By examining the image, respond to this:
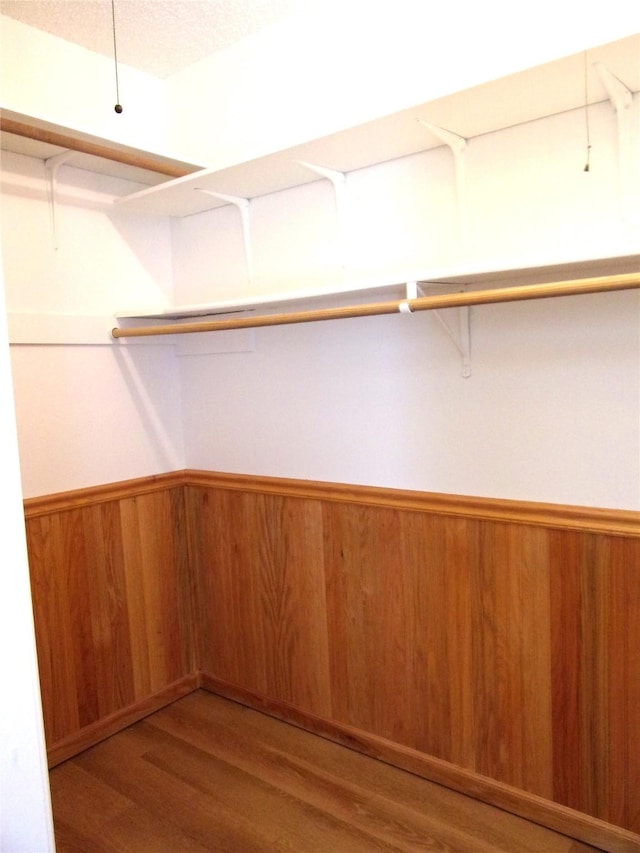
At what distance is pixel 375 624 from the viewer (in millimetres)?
2203

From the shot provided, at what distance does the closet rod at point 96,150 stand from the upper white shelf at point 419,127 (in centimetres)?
8

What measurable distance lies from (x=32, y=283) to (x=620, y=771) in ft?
7.72

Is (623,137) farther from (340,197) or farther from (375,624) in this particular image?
(375,624)

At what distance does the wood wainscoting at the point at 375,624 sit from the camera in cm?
178

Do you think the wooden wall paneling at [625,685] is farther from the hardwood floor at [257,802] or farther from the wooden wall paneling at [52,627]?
the wooden wall paneling at [52,627]

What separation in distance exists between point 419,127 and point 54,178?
130 cm

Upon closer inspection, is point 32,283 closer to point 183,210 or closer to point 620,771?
point 183,210

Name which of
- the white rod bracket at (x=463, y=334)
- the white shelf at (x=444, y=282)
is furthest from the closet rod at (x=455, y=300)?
the white rod bracket at (x=463, y=334)

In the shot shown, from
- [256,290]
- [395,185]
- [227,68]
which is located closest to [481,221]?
[395,185]

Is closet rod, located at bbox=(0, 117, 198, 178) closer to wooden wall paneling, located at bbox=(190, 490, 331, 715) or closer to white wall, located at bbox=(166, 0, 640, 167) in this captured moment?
white wall, located at bbox=(166, 0, 640, 167)

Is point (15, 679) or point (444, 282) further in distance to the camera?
point (444, 282)

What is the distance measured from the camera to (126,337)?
252cm

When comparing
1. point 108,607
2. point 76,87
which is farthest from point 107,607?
point 76,87

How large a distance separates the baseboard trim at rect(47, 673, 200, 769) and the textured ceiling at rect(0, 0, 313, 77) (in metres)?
2.46
